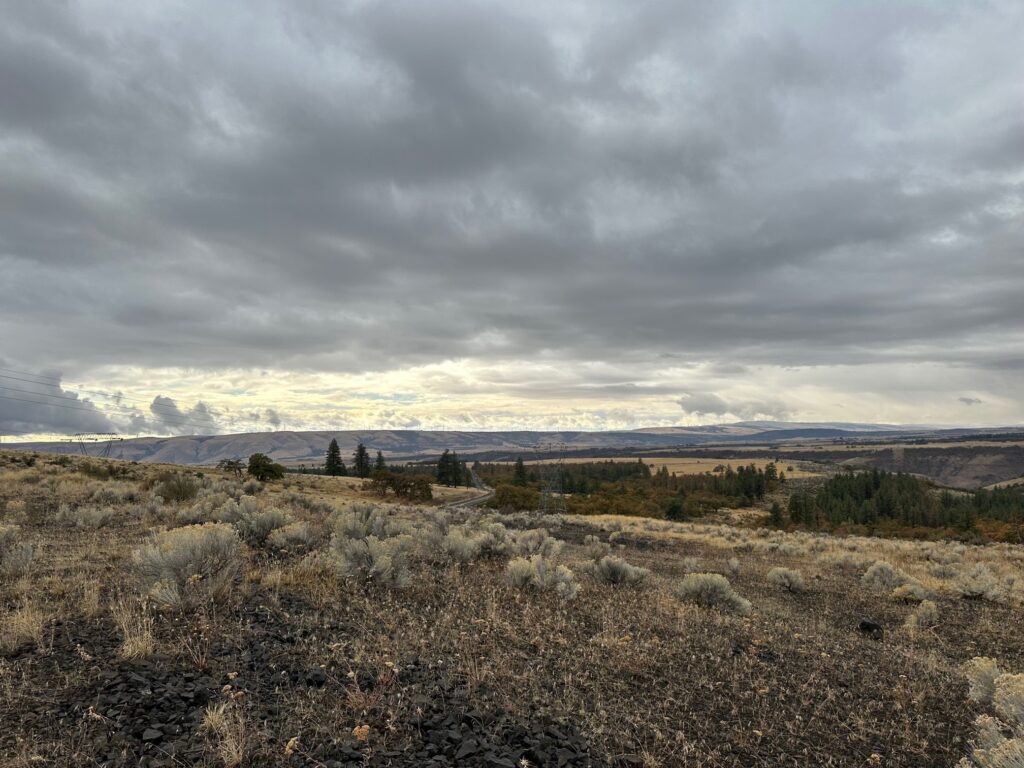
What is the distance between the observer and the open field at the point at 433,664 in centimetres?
494

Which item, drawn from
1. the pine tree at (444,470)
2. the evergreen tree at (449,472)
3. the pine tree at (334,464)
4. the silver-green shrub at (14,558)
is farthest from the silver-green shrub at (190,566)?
the pine tree at (444,470)

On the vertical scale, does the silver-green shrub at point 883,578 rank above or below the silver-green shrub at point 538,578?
below

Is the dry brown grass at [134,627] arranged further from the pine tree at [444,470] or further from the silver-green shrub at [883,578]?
the pine tree at [444,470]

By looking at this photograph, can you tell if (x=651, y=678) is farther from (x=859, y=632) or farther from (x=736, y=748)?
(x=859, y=632)

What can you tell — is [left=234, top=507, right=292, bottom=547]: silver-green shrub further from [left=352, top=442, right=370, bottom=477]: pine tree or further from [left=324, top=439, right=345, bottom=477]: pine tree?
[left=352, top=442, right=370, bottom=477]: pine tree

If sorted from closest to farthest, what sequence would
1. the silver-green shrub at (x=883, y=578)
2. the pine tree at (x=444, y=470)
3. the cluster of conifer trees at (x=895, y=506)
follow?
the silver-green shrub at (x=883, y=578) < the cluster of conifer trees at (x=895, y=506) < the pine tree at (x=444, y=470)

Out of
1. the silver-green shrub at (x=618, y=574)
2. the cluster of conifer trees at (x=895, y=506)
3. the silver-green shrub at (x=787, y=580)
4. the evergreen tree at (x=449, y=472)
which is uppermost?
the silver-green shrub at (x=618, y=574)

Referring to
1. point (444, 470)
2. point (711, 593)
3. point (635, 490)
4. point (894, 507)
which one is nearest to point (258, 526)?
point (711, 593)

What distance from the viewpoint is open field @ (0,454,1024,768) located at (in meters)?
4.94

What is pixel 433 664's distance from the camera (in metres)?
6.70

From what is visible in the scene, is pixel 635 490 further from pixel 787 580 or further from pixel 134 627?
pixel 134 627

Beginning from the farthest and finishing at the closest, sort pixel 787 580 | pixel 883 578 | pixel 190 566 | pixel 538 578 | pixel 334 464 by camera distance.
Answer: pixel 334 464 < pixel 883 578 < pixel 787 580 < pixel 538 578 < pixel 190 566

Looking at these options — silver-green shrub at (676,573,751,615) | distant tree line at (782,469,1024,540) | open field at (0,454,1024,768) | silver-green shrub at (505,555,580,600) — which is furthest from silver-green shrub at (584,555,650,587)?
distant tree line at (782,469,1024,540)

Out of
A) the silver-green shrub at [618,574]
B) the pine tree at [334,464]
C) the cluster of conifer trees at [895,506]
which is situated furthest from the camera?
the pine tree at [334,464]
